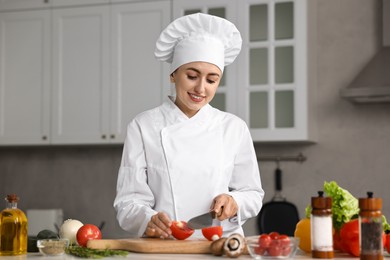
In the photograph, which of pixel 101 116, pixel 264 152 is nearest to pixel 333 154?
pixel 264 152

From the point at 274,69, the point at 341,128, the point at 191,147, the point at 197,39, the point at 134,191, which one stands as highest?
the point at 274,69

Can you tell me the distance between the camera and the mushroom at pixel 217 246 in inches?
69.6

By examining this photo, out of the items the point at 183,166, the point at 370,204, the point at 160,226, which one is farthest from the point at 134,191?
the point at 370,204

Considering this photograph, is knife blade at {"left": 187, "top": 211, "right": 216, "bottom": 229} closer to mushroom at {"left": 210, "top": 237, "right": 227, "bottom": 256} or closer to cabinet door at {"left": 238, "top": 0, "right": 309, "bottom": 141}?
mushroom at {"left": 210, "top": 237, "right": 227, "bottom": 256}

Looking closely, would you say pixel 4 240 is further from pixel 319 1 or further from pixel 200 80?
pixel 319 1

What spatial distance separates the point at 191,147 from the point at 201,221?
0.42 m

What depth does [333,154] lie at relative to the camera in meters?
4.22

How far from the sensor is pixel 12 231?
6.40ft

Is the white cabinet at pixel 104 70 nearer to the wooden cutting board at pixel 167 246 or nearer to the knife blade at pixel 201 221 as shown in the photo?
the knife blade at pixel 201 221

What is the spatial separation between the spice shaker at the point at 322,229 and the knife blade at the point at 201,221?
0.43 m

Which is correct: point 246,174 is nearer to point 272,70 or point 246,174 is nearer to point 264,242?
point 264,242

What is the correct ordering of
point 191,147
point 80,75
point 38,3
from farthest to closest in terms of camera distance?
point 38,3 → point 80,75 → point 191,147

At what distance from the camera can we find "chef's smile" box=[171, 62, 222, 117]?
2314 mm

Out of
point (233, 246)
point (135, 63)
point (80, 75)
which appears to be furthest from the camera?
point (80, 75)
